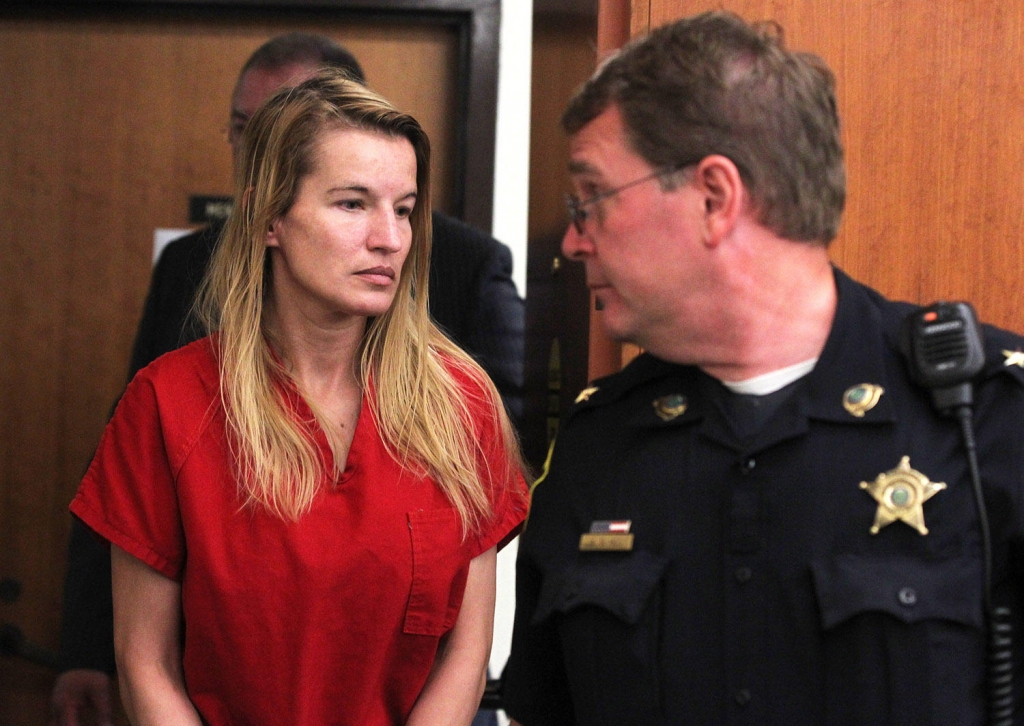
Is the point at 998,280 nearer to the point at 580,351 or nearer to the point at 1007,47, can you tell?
the point at 1007,47

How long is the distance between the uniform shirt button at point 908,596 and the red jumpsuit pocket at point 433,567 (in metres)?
0.69

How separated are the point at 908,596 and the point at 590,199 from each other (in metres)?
0.52

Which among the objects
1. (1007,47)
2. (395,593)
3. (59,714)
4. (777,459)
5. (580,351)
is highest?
(1007,47)

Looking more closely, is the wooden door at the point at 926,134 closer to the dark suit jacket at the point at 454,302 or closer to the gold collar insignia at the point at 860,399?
the gold collar insignia at the point at 860,399

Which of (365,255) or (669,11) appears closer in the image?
(669,11)

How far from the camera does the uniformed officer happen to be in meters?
1.20

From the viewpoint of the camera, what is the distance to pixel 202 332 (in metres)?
2.21

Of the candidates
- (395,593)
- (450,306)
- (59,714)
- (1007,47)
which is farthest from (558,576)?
(59,714)

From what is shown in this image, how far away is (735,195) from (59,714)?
5.38 ft

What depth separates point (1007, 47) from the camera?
5.12 feet

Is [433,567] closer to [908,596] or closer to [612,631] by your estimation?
[612,631]

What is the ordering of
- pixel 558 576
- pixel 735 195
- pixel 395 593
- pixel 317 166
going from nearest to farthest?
pixel 735 195
pixel 558 576
pixel 395 593
pixel 317 166

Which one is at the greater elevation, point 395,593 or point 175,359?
point 175,359

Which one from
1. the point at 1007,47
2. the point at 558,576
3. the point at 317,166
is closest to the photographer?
the point at 558,576
